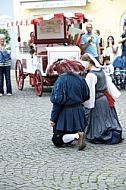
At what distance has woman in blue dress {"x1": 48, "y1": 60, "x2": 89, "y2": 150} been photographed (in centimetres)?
684

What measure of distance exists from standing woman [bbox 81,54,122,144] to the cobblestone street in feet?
0.54

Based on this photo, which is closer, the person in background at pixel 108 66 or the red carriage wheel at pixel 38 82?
the red carriage wheel at pixel 38 82

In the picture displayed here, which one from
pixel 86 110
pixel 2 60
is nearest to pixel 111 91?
pixel 86 110

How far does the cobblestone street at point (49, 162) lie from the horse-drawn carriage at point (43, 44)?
138 inches

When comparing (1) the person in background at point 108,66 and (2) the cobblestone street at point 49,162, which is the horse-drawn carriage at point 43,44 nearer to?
(1) the person in background at point 108,66

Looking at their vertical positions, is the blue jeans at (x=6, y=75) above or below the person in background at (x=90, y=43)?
below

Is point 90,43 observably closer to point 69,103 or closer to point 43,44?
point 43,44

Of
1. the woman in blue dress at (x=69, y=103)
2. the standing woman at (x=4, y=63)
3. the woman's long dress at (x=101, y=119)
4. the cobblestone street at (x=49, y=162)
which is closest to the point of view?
the cobblestone street at (x=49, y=162)

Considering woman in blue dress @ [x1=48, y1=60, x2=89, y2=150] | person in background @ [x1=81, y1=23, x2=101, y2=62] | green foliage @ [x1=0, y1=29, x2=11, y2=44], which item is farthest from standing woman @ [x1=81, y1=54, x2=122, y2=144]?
green foliage @ [x1=0, y1=29, x2=11, y2=44]

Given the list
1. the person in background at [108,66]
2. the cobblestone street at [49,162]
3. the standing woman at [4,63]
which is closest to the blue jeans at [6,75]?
the standing woman at [4,63]

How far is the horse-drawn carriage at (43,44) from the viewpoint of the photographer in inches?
496

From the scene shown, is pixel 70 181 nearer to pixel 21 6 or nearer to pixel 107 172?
pixel 107 172

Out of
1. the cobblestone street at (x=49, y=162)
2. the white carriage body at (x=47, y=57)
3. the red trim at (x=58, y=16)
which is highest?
the red trim at (x=58, y=16)

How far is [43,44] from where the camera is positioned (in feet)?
44.2
